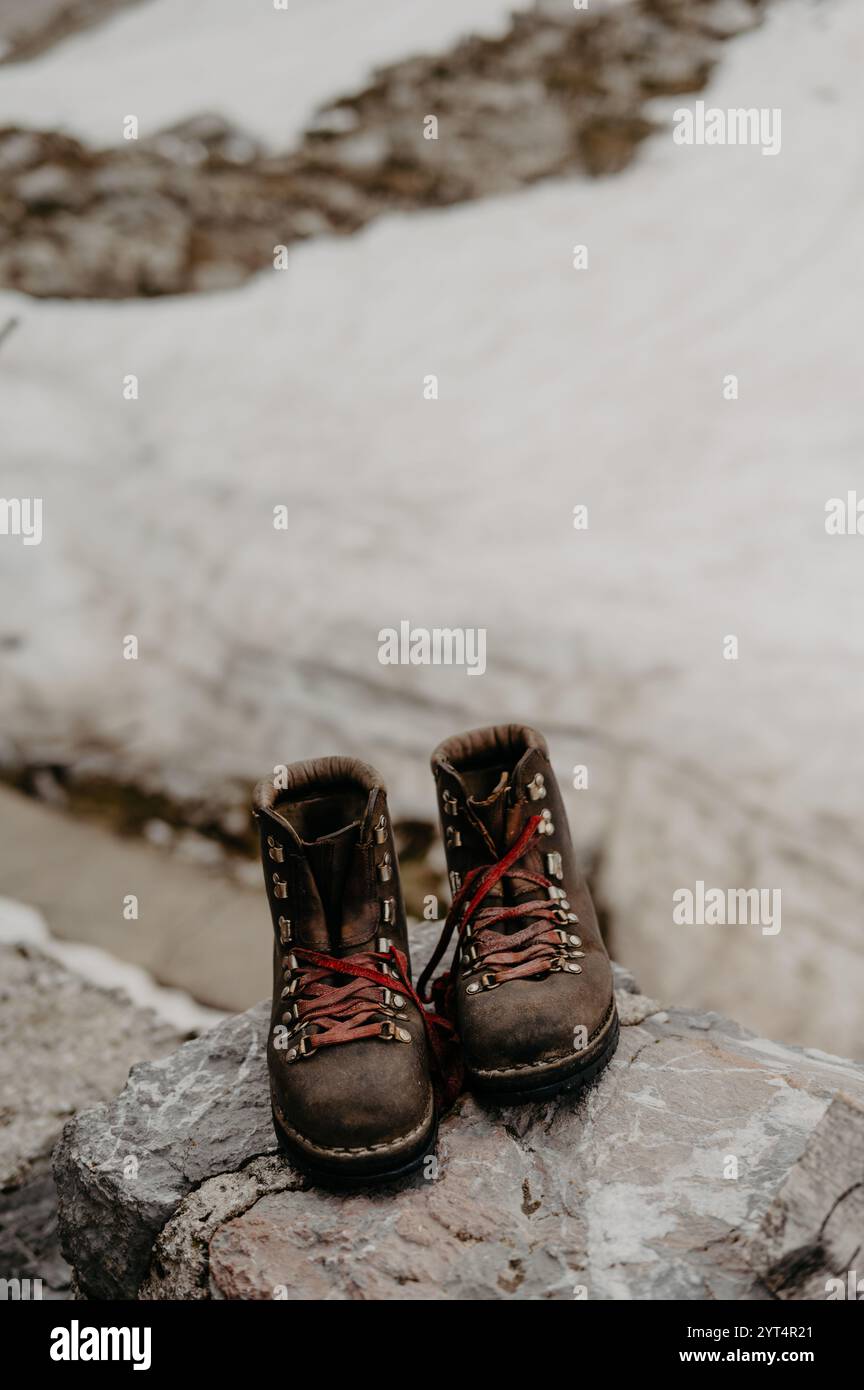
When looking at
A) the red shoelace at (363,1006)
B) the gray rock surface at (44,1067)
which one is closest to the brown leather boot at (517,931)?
the red shoelace at (363,1006)

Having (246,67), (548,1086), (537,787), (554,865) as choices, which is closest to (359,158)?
(246,67)

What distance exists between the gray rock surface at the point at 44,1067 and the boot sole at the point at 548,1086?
1.51m

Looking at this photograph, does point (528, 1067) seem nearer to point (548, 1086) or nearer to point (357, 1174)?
point (548, 1086)

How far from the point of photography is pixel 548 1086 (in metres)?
2.12

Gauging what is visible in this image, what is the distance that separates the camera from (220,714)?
4.62m

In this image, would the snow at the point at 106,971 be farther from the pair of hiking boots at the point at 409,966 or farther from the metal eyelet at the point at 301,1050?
the metal eyelet at the point at 301,1050

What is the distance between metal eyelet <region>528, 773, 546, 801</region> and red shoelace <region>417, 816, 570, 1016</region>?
55 mm

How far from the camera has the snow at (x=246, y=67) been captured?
7777mm

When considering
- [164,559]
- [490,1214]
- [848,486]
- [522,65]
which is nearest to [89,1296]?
[490,1214]

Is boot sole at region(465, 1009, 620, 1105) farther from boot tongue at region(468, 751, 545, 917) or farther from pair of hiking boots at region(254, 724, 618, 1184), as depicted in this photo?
boot tongue at region(468, 751, 545, 917)

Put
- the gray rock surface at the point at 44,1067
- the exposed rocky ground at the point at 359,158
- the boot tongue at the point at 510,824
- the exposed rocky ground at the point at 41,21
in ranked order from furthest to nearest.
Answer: the exposed rocky ground at the point at 41,21, the exposed rocky ground at the point at 359,158, the gray rock surface at the point at 44,1067, the boot tongue at the point at 510,824

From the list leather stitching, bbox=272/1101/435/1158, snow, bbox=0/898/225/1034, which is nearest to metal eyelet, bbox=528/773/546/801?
leather stitching, bbox=272/1101/435/1158

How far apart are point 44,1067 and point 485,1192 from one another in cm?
188

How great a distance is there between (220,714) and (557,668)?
65.5 inches
